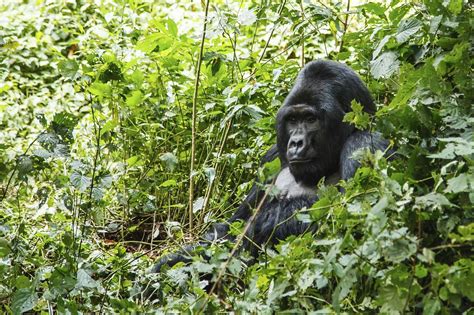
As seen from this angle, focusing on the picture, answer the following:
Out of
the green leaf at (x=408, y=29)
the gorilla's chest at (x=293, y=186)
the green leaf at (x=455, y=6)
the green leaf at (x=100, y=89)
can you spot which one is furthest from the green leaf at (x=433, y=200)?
the green leaf at (x=100, y=89)

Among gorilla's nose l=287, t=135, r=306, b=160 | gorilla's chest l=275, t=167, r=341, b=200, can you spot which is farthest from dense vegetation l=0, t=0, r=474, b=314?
gorilla's nose l=287, t=135, r=306, b=160

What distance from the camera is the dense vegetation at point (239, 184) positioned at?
2.51 m

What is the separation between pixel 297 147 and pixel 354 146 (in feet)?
0.93

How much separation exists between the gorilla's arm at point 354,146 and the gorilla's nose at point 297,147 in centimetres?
19

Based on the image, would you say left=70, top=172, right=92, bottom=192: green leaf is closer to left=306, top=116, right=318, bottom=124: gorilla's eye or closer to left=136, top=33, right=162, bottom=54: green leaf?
left=306, top=116, right=318, bottom=124: gorilla's eye

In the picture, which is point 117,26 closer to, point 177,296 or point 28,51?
point 28,51

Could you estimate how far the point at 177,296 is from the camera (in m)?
3.25

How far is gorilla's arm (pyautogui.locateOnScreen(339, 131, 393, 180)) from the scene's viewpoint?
3.87 metres

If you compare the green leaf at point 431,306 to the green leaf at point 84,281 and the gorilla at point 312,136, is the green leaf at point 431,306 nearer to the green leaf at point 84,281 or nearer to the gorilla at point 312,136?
the green leaf at point 84,281

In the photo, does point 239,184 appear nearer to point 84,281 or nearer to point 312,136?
point 312,136

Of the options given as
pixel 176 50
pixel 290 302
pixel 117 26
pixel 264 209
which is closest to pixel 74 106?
pixel 117 26

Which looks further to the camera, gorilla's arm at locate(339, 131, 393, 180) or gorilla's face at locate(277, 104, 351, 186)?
gorilla's face at locate(277, 104, 351, 186)

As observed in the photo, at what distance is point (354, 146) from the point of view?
397 cm

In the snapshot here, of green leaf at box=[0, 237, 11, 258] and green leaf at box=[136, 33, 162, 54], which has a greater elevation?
green leaf at box=[136, 33, 162, 54]
